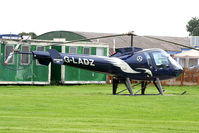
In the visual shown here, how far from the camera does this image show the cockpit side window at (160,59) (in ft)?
104

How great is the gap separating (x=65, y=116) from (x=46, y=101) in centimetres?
612

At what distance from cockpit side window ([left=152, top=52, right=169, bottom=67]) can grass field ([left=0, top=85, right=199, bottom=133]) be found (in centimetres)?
486

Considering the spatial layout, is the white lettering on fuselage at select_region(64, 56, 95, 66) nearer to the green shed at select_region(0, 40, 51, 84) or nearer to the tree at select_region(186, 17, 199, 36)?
the green shed at select_region(0, 40, 51, 84)

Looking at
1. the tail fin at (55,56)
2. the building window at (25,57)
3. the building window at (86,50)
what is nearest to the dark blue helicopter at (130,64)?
the tail fin at (55,56)

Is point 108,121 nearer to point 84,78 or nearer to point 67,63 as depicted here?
point 67,63

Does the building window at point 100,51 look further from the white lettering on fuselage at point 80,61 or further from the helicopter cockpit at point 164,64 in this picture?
the white lettering on fuselage at point 80,61

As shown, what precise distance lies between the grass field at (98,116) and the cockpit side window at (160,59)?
15.9ft

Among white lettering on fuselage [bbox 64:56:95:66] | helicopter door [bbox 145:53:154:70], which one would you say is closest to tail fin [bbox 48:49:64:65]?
white lettering on fuselage [bbox 64:56:95:66]

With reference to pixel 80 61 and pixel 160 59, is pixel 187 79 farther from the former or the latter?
pixel 80 61

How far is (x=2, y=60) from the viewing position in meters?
40.8

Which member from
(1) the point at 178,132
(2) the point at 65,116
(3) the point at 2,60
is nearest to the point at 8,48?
(3) the point at 2,60

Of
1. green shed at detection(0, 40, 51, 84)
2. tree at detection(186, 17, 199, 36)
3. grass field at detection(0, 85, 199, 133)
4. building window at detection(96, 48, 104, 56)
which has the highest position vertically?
tree at detection(186, 17, 199, 36)

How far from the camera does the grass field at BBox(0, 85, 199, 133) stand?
15.6m

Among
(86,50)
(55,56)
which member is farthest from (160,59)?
(86,50)
